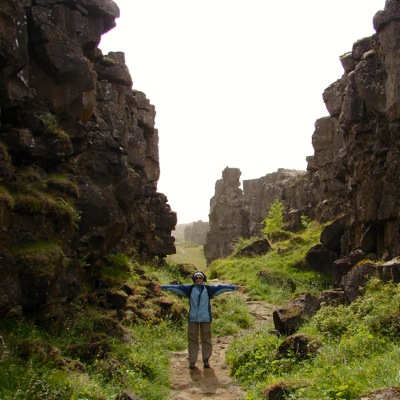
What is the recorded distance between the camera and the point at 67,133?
1438cm

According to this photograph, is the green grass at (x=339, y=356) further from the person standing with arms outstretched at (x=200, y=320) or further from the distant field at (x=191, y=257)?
the distant field at (x=191, y=257)

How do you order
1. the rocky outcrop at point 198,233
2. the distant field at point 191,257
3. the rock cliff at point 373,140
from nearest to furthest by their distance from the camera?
the rock cliff at point 373,140 < the distant field at point 191,257 < the rocky outcrop at point 198,233

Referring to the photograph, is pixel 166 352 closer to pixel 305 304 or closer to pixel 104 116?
pixel 305 304

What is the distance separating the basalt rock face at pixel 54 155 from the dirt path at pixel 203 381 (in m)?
3.26

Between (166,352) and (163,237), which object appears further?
(163,237)

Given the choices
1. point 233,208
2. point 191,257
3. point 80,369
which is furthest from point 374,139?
point 191,257

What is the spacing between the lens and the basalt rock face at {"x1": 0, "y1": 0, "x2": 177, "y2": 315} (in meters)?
10.7

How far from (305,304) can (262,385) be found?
489 cm

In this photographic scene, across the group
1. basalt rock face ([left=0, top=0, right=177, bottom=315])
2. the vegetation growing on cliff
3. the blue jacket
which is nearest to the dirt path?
the vegetation growing on cliff

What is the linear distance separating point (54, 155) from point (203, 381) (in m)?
7.00

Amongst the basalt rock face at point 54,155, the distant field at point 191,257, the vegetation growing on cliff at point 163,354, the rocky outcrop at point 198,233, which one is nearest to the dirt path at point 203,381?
the vegetation growing on cliff at point 163,354

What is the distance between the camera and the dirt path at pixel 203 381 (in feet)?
32.1

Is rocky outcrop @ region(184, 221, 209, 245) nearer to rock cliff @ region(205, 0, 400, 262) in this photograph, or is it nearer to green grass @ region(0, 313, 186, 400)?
rock cliff @ region(205, 0, 400, 262)

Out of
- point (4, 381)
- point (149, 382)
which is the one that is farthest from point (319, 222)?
point (4, 381)
